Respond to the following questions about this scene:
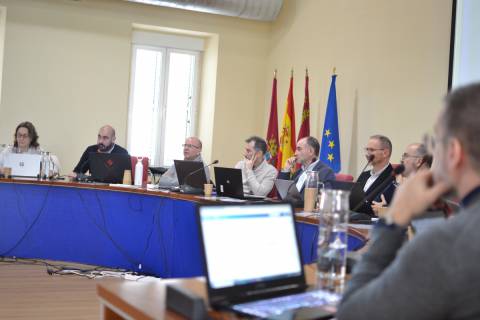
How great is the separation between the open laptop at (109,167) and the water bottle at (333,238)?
374 cm

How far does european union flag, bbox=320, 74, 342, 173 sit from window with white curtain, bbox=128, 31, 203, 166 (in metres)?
2.40

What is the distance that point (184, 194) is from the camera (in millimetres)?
4652

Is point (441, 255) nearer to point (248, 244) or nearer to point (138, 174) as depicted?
point (248, 244)

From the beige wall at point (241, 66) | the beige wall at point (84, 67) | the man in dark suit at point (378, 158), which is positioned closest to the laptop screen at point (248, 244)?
the man in dark suit at point (378, 158)

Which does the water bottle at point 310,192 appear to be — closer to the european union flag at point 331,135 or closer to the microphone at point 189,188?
the microphone at point 189,188

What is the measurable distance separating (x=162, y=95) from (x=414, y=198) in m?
6.87

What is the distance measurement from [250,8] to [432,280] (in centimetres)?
670

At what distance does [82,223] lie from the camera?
5.17 m

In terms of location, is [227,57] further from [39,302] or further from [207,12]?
[39,302]

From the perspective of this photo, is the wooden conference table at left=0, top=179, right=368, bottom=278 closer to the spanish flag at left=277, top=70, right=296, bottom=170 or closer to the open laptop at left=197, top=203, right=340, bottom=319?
the spanish flag at left=277, top=70, right=296, bottom=170

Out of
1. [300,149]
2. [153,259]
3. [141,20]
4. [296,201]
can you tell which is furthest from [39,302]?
[141,20]

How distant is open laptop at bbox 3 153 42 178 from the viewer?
5.16 metres

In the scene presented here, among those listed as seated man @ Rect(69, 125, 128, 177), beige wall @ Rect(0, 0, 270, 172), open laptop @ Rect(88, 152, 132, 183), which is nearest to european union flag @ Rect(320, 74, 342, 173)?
beige wall @ Rect(0, 0, 270, 172)

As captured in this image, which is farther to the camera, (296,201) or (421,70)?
(421,70)
